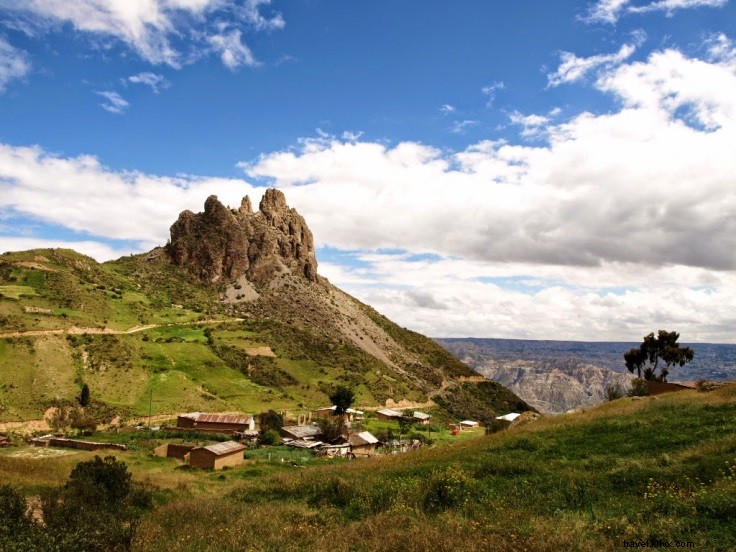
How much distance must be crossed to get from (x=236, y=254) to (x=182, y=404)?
89.8 m

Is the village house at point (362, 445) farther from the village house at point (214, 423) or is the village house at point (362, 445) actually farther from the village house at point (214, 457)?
the village house at point (214, 457)

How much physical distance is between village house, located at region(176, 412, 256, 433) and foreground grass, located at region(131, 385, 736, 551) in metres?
50.2

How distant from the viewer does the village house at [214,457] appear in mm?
44469

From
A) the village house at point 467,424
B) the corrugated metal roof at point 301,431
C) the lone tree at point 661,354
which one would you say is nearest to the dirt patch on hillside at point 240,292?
the village house at point 467,424

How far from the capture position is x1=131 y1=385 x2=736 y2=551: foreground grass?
11.3 m

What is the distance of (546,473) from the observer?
17.4 meters

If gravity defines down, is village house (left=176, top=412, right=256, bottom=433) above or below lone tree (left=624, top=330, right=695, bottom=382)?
below

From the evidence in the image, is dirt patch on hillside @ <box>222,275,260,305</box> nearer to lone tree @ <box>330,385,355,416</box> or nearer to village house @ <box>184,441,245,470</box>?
lone tree @ <box>330,385,355,416</box>

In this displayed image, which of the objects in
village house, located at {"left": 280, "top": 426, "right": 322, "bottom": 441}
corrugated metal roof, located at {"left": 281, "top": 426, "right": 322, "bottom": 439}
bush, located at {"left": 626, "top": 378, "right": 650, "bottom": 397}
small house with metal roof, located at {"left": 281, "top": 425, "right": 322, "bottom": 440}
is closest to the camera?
bush, located at {"left": 626, "top": 378, "right": 650, "bottom": 397}

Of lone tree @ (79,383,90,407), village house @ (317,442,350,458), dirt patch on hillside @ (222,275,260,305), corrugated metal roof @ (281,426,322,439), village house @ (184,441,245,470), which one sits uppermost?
dirt patch on hillside @ (222,275,260,305)

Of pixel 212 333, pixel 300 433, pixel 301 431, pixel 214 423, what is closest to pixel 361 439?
pixel 300 433

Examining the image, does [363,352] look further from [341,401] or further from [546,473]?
[546,473]

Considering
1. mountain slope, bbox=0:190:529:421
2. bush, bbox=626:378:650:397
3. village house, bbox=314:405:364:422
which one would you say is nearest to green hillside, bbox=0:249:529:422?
mountain slope, bbox=0:190:529:421

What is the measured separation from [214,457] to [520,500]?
36.0 meters
